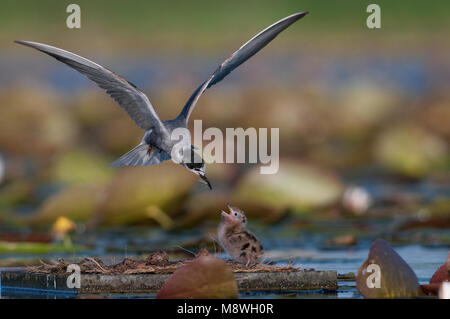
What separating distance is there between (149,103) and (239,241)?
1.18 meters

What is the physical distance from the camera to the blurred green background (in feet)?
37.7

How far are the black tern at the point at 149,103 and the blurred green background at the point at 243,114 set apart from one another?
2469 millimetres

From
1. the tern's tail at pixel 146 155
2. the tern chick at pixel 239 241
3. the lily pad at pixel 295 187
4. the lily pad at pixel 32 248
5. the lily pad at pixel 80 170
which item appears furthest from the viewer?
the lily pad at pixel 80 170

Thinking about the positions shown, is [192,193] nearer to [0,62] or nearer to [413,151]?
[413,151]

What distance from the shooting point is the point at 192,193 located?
12.5 metres

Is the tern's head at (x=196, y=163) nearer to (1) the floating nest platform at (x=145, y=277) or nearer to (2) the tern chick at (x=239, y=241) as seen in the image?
(2) the tern chick at (x=239, y=241)

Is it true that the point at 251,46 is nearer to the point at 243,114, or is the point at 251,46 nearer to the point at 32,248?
the point at 32,248

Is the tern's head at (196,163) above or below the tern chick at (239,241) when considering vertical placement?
above

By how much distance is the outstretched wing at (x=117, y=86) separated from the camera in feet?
23.5

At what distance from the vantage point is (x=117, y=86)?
292 inches

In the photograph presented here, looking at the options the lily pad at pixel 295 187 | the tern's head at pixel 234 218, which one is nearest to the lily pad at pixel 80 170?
the lily pad at pixel 295 187

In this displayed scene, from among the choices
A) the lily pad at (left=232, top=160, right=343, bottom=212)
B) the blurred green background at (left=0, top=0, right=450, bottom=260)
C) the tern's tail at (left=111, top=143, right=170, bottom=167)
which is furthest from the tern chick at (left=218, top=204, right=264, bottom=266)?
the lily pad at (left=232, top=160, right=343, bottom=212)

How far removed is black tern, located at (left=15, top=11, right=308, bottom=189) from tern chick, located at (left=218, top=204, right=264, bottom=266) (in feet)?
1.07
